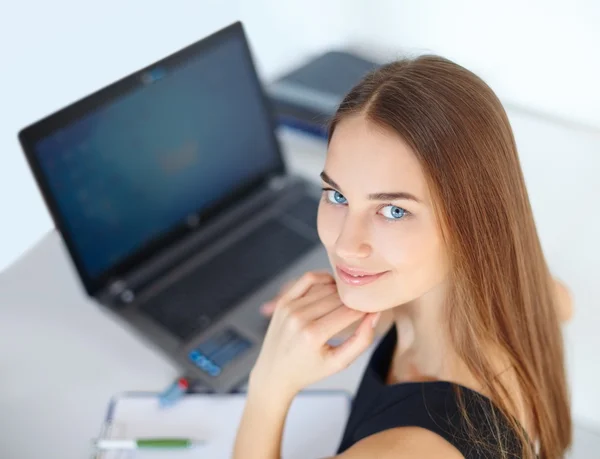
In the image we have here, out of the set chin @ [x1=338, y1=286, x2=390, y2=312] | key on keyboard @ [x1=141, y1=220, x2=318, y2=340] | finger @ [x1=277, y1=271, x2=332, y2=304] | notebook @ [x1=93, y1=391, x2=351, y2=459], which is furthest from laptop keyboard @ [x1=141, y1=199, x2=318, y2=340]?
chin @ [x1=338, y1=286, x2=390, y2=312]

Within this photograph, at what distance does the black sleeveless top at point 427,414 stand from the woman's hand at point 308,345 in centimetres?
7

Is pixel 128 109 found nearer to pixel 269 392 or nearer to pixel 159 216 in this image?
pixel 159 216

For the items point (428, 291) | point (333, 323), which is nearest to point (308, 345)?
point (333, 323)

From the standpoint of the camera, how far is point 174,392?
3.37 ft

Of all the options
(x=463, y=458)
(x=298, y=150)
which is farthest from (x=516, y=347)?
(x=298, y=150)

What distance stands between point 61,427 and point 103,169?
1.32ft

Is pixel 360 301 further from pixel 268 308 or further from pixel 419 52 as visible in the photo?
pixel 419 52

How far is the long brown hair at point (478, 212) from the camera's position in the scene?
696mm

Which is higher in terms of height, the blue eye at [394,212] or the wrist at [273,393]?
the blue eye at [394,212]

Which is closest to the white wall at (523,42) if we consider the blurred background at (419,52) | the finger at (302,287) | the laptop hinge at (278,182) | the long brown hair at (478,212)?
the blurred background at (419,52)

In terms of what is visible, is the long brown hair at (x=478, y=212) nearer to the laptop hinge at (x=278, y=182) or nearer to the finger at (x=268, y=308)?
the finger at (x=268, y=308)

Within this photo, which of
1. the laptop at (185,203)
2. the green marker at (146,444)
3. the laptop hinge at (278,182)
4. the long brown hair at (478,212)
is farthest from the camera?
the laptop hinge at (278,182)

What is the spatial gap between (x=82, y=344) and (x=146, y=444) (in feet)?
0.86

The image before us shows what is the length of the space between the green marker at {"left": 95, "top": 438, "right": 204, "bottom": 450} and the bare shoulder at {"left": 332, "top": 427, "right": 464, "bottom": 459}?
28 centimetres
